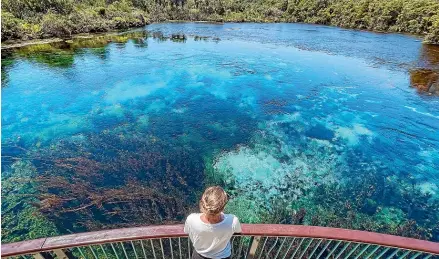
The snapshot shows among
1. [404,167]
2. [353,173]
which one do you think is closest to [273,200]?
[353,173]

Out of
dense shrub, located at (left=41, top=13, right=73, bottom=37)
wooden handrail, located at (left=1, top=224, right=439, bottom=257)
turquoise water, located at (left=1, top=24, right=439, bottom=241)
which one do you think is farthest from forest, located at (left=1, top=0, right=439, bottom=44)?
wooden handrail, located at (left=1, top=224, right=439, bottom=257)

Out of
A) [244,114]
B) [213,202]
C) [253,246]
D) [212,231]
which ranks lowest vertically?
[244,114]

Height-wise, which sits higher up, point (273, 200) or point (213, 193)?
point (213, 193)

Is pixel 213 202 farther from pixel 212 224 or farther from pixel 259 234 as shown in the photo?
pixel 259 234

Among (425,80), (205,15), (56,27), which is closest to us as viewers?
(425,80)

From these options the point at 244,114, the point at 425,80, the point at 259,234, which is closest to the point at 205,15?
the point at 425,80

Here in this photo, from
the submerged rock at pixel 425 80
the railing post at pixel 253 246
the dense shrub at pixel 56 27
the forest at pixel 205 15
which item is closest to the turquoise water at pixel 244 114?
the submerged rock at pixel 425 80

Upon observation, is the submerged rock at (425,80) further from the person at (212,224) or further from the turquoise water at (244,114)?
the person at (212,224)

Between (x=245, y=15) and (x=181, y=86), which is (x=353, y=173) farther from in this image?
(x=245, y=15)
